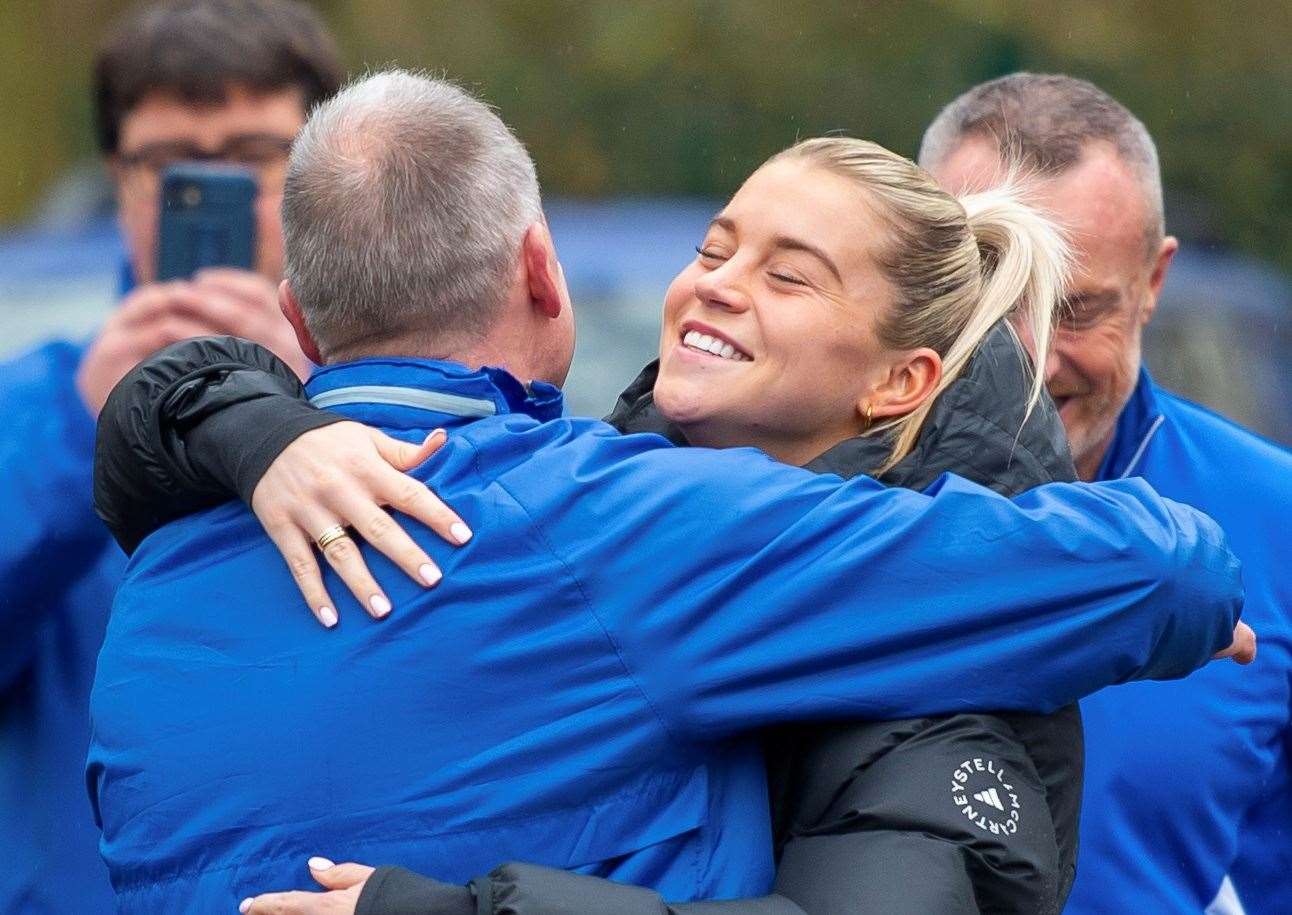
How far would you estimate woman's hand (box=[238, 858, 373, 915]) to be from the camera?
6.72ft

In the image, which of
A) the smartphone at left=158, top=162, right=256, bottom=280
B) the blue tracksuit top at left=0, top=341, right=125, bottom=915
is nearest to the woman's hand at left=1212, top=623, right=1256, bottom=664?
the blue tracksuit top at left=0, top=341, right=125, bottom=915

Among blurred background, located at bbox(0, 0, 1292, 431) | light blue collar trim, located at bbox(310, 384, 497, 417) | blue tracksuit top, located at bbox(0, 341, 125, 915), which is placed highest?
light blue collar trim, located at bbox(310, 384, 497, 417)

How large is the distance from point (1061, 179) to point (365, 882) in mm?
1860

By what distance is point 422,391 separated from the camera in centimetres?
226

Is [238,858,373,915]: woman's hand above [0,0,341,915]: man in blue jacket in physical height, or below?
above

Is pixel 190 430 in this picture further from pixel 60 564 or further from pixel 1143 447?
pixel 1143 447

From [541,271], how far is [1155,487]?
1.40 m

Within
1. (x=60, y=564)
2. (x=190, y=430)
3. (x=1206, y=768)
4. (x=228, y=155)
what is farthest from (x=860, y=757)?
(x=228, y=155)

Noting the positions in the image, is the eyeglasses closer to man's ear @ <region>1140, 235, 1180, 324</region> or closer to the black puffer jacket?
the black puffer jacket

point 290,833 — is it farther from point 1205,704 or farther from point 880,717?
point 1205,704

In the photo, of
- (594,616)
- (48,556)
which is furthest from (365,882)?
(48,556)

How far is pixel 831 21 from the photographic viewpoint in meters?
9.21

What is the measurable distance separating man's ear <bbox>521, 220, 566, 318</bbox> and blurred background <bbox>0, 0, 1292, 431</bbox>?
4.65 meters

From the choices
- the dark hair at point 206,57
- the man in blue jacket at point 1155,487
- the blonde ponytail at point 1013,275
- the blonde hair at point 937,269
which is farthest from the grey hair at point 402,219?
the dark hair at point 206,57
